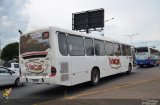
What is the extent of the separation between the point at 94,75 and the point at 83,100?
4491mm

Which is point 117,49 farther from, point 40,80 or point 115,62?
point 40,80

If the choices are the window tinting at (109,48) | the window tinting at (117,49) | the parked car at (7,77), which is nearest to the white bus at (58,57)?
the window tinting at (109,48)

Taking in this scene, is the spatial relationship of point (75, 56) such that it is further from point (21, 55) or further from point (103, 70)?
point (103, 70)

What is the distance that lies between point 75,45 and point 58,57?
1.74 m

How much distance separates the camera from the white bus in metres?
11.4

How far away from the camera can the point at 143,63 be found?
34.7 metres

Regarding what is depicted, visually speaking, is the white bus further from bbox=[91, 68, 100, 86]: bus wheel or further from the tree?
the tree

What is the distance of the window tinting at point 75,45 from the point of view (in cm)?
1241

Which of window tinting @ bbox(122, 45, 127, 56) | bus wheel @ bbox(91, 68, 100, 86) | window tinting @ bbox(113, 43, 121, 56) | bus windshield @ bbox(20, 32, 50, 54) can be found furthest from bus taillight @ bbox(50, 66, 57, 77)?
window tinting @ bbox(122, 45, 127, 56)

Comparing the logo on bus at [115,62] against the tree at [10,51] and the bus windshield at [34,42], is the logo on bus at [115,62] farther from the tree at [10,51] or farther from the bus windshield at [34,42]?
the tree at [10,51]

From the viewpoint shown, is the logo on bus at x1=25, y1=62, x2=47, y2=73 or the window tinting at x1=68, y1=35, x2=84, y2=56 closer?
the logo on bus at x1=25, y1=62, x2=47, y2=73

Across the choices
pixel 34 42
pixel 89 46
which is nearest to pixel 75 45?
pixel 89 46

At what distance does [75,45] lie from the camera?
12859 mm

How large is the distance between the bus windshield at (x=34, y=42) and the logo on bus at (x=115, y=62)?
641 centimetres
